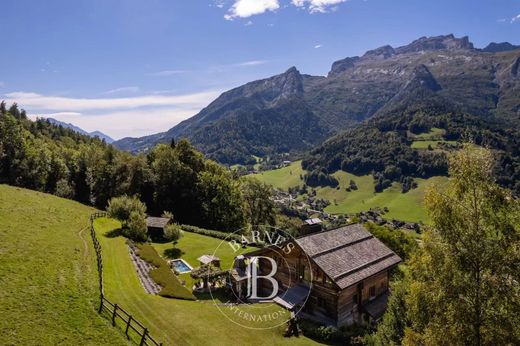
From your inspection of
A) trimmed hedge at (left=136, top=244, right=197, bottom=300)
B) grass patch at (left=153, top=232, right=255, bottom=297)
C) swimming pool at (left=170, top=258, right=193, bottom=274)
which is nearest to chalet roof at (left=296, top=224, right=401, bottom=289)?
trimmed hedge at (left=136, top=244, right=197, bottom=300)

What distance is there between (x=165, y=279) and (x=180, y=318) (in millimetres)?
11301

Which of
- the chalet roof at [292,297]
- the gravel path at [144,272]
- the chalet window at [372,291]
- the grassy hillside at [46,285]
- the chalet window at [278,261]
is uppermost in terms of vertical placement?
the grassy hillside at [46,285]

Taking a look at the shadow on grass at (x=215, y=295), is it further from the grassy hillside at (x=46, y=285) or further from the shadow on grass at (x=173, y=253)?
the shadow on grass at (x=173, y=253)

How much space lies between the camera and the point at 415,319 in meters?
21.3

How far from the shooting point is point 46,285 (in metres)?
31.2

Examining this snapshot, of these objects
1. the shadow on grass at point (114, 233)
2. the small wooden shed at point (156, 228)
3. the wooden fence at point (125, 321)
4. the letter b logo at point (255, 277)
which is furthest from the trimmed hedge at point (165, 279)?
the small wooden shed at point (156, 228)

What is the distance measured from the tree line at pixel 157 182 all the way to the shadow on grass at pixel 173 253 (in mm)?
26439

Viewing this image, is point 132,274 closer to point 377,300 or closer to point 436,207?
point 377,300

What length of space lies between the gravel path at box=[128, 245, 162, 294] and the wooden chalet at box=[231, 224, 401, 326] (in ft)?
31.4

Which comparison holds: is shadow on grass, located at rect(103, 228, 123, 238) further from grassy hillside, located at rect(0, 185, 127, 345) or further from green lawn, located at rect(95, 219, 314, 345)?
green lawn, located at rect(95, 219, 314, 345)

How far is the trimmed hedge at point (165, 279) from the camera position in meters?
39.2

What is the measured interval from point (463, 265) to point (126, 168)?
8496cm

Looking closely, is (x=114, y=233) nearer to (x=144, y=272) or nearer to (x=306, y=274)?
(x=144, y=272)

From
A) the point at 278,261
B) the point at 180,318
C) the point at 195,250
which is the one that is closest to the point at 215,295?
the point at 278,261
